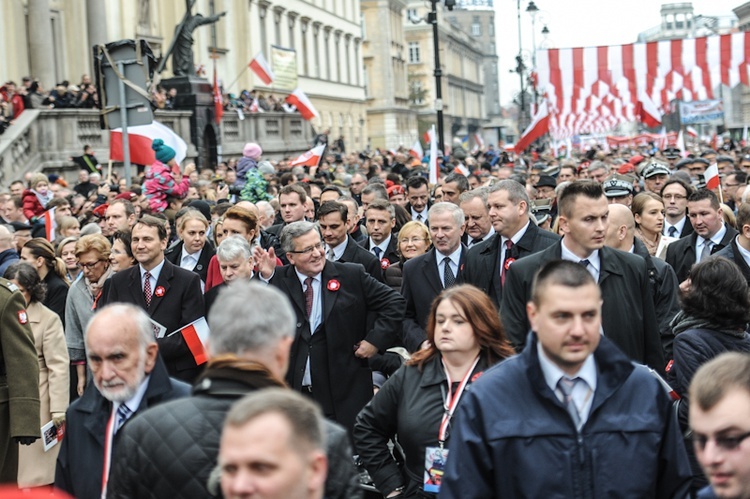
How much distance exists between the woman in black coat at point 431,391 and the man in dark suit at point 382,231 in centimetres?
542

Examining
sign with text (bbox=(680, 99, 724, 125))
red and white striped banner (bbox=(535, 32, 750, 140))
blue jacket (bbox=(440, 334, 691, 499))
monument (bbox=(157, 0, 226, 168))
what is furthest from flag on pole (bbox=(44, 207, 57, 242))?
sign with text (bbox=(680, 99, 724, 125))

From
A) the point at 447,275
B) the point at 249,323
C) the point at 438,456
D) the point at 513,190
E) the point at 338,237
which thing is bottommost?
the point at 438,456

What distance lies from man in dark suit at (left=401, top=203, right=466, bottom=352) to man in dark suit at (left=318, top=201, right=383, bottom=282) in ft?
3.56

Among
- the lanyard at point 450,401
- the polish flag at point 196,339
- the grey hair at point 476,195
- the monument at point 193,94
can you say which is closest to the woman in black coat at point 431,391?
the lanyard at point 450,401

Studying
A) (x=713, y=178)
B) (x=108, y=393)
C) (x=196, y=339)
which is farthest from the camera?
(x=713, y=178)

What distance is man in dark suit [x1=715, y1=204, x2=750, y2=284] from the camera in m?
8.30

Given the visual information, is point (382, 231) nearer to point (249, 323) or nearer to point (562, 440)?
point (562, 440)

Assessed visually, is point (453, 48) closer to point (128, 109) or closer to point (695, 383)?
point (128, 109)

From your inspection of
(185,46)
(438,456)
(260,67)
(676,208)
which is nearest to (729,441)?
(438,456)

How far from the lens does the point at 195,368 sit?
7.78m

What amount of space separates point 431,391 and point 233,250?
2784 mm

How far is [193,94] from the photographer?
31.0 meters

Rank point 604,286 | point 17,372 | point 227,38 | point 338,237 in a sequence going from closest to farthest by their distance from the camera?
point 604,286, point 17,372, point 338,237, point 227,38

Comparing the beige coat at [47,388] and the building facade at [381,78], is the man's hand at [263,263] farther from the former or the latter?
the building facade at [381,78]
